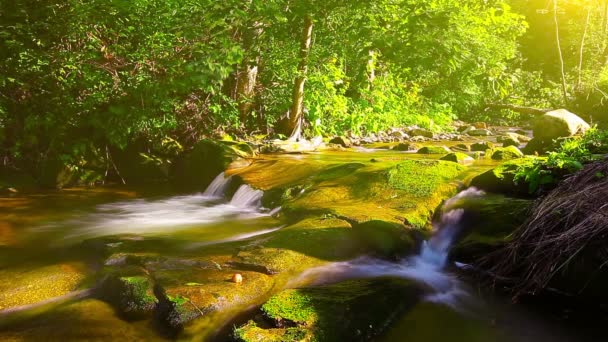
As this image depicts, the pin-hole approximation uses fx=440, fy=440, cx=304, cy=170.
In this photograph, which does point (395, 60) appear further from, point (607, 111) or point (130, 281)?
point (607, 111)

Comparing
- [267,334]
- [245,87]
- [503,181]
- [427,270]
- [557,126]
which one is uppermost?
[245,87]

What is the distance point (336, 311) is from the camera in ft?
11.3

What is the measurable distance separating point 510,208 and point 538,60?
40.9 metres

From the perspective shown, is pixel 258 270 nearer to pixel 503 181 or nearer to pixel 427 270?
pixel 427 270

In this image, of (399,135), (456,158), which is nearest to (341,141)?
(399,135)

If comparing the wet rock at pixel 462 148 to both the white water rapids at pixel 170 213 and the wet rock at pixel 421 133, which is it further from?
the white water rapids at pixel 170 213

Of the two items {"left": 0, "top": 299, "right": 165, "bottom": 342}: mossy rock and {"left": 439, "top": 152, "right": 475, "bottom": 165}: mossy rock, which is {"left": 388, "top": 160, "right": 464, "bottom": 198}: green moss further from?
{"left": 0, "top": 299, "right": 165, "bottom": 342}: mossy rock

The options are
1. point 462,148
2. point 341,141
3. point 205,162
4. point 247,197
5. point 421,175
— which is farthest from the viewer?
point 341,141

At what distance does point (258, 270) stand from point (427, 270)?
74.0 inches

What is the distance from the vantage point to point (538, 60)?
39.8 m

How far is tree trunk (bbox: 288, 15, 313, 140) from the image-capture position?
12133 mm

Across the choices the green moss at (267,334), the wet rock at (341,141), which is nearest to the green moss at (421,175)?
the green moss at (267,334)

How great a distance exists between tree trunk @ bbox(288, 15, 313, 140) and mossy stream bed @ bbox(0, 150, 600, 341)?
17.9 feet

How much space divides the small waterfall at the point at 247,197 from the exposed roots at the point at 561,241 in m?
4.55
